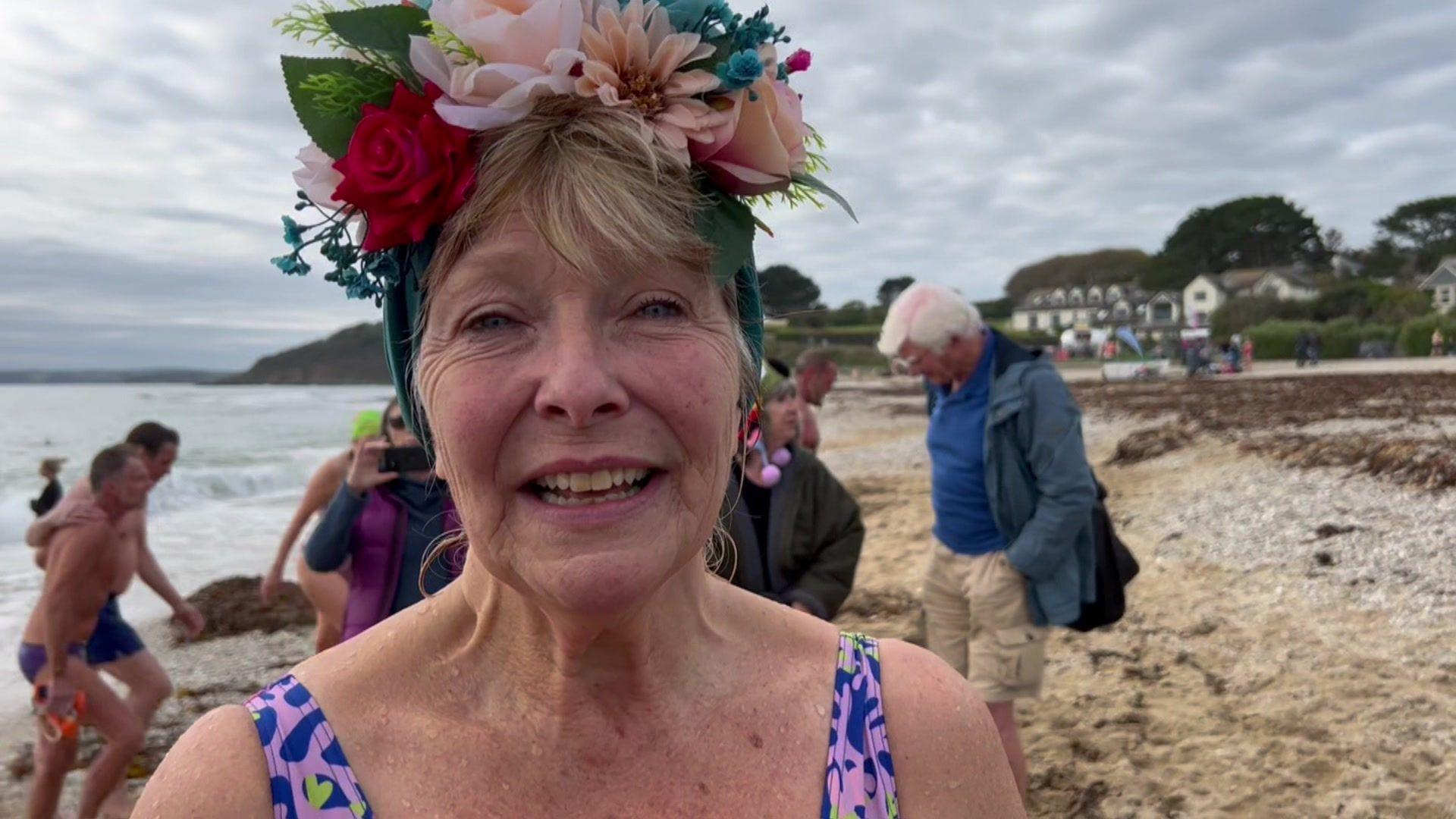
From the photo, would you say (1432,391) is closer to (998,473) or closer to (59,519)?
(998,473)

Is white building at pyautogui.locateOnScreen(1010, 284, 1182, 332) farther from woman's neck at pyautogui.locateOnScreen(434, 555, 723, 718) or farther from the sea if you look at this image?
woman's neck at pyautogui.locateOnScreen(434, 555, 723, 718)

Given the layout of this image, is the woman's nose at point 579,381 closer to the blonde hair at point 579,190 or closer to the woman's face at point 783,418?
the blonde hair at point 579,190

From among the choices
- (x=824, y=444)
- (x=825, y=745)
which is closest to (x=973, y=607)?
(x=825, y=745)

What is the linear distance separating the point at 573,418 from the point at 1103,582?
3.64 metres

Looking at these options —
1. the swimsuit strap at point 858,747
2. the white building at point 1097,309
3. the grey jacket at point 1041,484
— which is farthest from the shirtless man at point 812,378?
the white building at point 1097,309

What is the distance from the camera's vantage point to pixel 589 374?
1135 mm

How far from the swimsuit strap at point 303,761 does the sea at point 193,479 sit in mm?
8676

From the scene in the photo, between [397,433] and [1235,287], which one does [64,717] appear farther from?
[1235,287]

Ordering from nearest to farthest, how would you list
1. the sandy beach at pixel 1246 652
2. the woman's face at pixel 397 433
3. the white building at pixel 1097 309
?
the woman's face at pixel 397 433
the sandy beach at pixel 1246 652
the white building at pixel 1097 309

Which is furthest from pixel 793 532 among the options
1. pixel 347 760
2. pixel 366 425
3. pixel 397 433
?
pixel 347 760

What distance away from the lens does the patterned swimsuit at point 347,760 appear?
1.18m

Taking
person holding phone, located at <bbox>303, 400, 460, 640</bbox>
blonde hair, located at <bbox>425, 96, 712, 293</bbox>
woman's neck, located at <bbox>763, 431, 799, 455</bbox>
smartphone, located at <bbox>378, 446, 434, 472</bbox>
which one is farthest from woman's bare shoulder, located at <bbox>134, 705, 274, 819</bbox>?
woman's neck, located at <bbox>763, 431, 799, 455</bbox>

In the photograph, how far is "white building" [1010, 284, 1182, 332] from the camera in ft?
284

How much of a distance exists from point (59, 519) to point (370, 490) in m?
2.07
